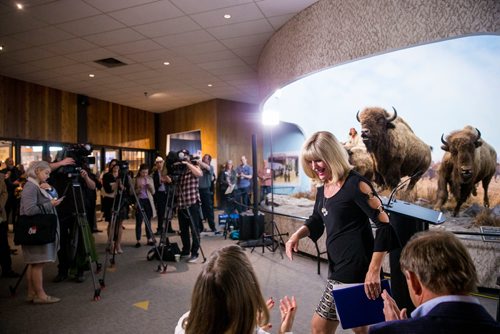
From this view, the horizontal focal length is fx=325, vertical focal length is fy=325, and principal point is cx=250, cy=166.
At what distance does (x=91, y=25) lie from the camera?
4855 mm

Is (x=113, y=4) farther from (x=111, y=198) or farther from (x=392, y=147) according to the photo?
(x=392, y=147)

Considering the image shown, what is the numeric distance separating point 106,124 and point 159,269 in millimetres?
7109

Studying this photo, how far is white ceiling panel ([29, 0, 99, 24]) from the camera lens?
4211 mm

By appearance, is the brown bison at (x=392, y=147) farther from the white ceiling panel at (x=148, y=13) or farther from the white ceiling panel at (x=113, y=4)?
the white ceiling panel at (x=113, y=4)

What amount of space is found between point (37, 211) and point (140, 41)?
11.9ft

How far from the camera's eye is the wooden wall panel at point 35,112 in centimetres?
721

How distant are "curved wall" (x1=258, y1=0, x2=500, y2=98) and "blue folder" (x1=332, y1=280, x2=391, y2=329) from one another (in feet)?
9.10

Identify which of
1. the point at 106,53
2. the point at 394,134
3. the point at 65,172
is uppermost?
the point at 106,53

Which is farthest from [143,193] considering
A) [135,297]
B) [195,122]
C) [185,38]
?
[195,122]

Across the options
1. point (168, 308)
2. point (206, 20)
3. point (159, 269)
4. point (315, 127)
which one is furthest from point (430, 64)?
point (159, 269)

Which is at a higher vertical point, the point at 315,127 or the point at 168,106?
the point at 168,106

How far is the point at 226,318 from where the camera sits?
947 mm

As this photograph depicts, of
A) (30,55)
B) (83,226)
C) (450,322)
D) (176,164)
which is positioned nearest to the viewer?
(450,322)

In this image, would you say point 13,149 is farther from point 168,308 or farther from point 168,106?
point 168,308
